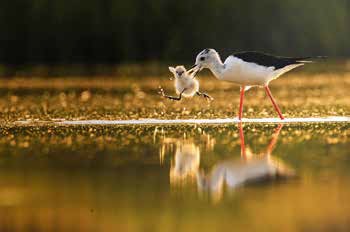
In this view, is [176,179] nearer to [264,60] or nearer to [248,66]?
[248,66]

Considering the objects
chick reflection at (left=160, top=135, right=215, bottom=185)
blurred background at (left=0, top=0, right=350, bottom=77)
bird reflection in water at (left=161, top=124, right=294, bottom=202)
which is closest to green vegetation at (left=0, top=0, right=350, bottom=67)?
blurred background at (left=0, top=0, right=350, bottom=77)

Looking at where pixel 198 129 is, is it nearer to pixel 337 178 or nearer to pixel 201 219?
pixel 337 178

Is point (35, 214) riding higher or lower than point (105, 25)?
lower

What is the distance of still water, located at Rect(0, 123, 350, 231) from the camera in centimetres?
691

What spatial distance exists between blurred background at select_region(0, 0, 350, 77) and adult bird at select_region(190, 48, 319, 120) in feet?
71.8

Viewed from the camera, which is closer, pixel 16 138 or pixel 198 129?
pixel 16 138

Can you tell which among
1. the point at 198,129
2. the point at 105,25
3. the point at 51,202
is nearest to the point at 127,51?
the point at 105,25

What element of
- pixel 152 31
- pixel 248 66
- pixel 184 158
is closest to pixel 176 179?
pixel 184 158

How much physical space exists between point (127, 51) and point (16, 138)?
2608 centimetres

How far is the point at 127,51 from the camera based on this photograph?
125 ft

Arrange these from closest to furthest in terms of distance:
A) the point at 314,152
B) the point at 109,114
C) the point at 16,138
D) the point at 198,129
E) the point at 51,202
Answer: the point at 51,202
the point at 314,152
the point at 16,138
the point at 198,129
the point at 109,114

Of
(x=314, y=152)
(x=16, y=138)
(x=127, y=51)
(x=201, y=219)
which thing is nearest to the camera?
(x=201, y=219)

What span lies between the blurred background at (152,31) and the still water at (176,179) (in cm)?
2436

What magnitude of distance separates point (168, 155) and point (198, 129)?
2590mm
